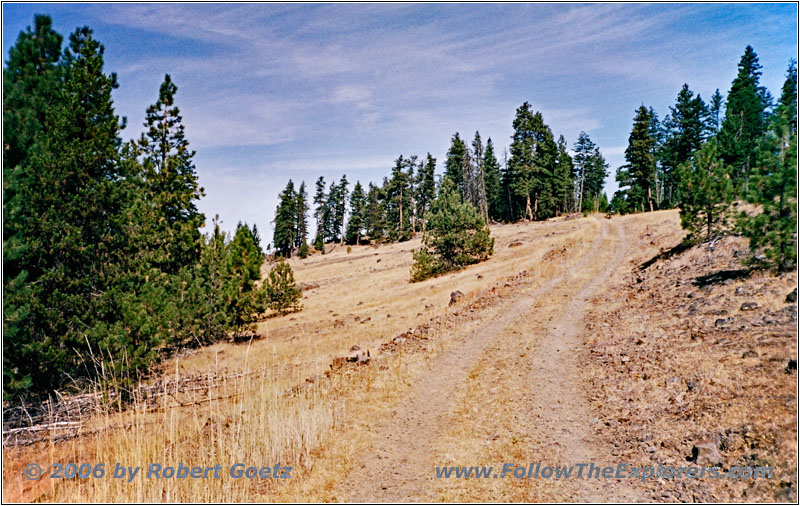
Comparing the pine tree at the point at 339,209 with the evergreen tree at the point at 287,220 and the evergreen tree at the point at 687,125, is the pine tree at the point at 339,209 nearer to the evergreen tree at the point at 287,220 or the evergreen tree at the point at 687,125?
the evergreen tree at the point at 287,220

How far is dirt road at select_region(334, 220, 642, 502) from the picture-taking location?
6.20m

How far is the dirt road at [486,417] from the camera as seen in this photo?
244 inches

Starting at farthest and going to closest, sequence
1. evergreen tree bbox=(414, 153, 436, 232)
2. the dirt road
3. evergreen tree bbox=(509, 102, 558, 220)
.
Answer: evergreen tree bbox=(414, 153, 436, 232), evergreen tree bbox=(509, 102, 558, 220), the dirt road

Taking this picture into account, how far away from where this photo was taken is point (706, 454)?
6.17m

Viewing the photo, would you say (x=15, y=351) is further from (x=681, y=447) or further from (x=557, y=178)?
(x=557, y=178)

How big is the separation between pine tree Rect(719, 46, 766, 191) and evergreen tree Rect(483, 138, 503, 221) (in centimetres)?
3727

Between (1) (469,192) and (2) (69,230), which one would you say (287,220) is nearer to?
(1) (469,192)

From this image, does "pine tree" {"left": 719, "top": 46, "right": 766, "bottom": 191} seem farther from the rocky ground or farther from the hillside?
the rocky ground

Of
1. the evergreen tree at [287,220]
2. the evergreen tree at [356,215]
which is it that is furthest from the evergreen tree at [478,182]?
the evergreen tree at [287,220]

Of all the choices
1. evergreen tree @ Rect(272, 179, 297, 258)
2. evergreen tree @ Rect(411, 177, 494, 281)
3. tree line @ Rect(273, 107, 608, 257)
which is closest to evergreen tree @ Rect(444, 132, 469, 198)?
tree line @ Rect(273, 107, 608, 257)

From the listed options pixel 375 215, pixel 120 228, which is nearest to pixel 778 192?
pixel 120 228

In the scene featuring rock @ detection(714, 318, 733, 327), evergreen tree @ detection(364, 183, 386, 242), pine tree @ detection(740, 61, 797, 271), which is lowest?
rock @ detection(714, 318, 733, 327)

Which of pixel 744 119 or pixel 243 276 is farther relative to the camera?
pixel 744 119

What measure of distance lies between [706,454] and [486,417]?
3.62 m
